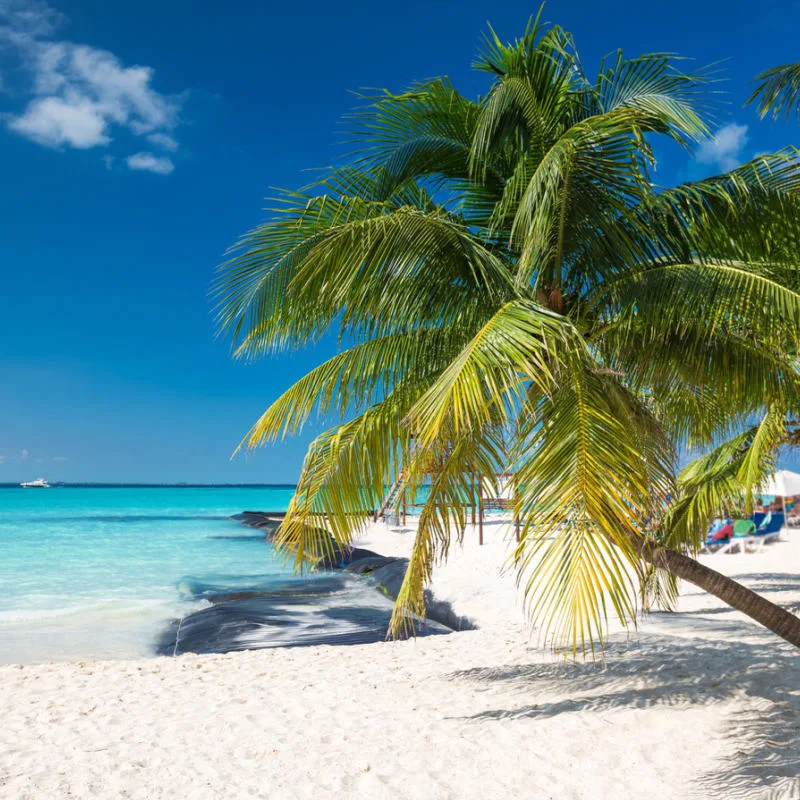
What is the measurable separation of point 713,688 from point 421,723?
221cm

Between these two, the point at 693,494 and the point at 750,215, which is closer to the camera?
the point at 750,215

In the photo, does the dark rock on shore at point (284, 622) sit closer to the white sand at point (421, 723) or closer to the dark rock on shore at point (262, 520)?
the white sand at point (421, 723)

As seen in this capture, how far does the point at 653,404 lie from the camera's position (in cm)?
620

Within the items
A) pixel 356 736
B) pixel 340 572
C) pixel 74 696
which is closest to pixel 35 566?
pixel 340 572

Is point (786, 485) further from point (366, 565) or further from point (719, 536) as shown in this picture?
point (366, 565)

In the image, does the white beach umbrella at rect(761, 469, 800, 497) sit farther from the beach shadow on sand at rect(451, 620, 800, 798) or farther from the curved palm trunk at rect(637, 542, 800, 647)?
the curved palm trunk at rect(637, 542, 800, 647)

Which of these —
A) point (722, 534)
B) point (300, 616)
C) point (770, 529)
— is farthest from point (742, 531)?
point (300, 616)

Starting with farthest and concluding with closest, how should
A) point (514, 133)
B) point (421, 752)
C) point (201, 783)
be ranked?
point (514, 133) < point (421, 752) < point (201, 783)

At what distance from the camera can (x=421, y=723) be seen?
495 centimetres

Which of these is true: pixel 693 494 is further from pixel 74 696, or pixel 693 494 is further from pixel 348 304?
pixel 74 696

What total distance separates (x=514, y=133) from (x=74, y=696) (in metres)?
5.69

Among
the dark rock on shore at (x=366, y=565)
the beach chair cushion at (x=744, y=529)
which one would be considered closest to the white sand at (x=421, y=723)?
the dark rock on shore at (x=366, y=565)

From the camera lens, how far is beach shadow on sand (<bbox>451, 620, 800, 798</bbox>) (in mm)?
3967

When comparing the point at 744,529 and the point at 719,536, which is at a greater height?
the point at 744,529
